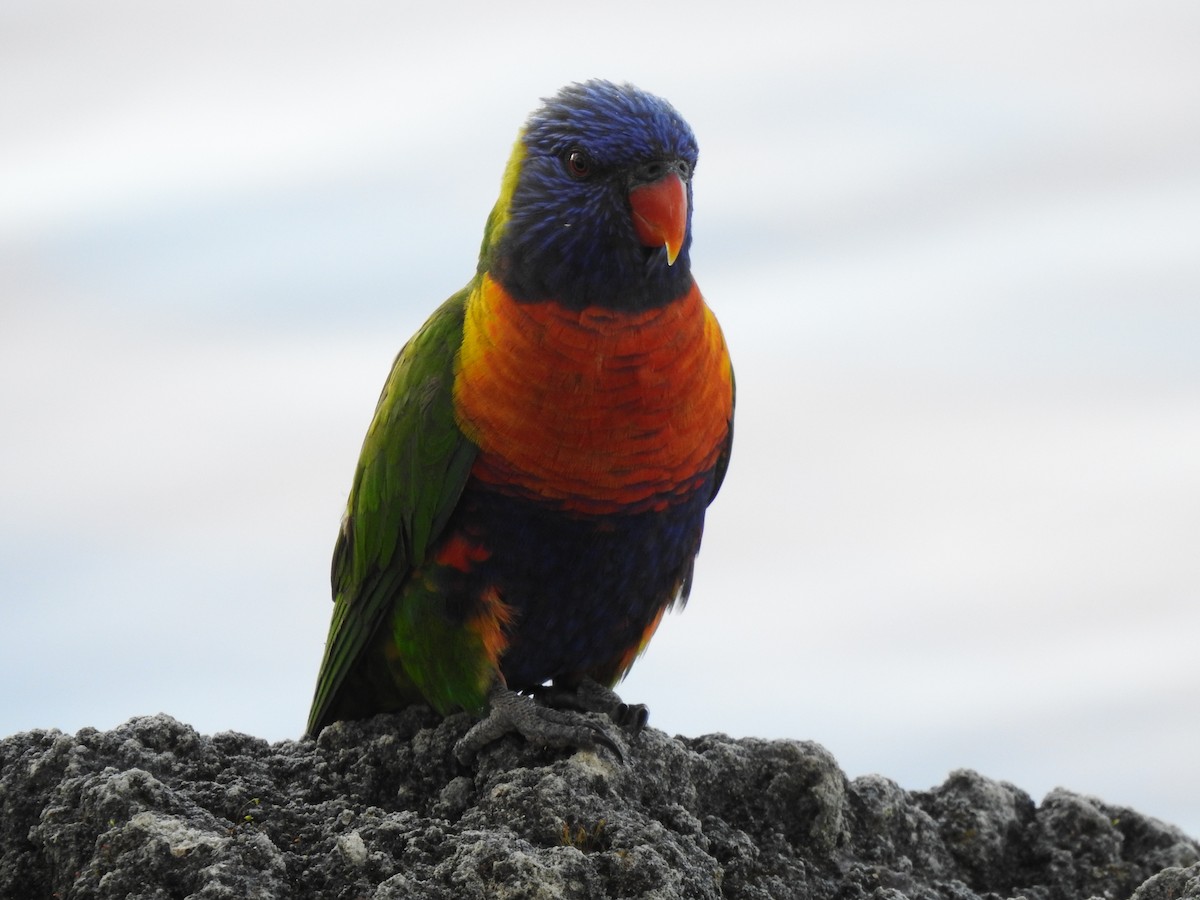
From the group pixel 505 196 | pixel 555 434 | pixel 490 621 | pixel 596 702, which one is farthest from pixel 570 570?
pixel 505 196

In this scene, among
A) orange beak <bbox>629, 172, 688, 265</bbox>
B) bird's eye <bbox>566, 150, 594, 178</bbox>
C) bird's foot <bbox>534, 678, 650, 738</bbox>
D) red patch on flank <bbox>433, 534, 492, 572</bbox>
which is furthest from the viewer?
bird's foot <bbox>534, 678, 650, 738</bbox>

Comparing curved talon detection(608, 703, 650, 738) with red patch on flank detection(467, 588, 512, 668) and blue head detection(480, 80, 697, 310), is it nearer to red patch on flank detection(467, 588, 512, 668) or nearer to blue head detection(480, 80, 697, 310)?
red patch on flank detection(467, 588, 512, 668)

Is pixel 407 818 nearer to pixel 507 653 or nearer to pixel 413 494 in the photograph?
pixel 507 653

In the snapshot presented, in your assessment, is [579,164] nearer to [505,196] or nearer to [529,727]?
[505,196]

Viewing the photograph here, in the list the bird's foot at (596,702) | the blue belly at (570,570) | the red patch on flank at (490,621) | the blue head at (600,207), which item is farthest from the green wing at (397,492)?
the bird's foot at (596,702)

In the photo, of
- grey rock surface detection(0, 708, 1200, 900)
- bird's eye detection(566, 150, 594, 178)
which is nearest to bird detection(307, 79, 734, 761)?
bird's eye detection(566, 150, 594, 178)

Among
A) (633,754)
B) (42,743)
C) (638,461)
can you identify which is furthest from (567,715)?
(42,743)

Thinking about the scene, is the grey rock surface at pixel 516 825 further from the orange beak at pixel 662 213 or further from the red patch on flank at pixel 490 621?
the orange beak at pixel 662 213
